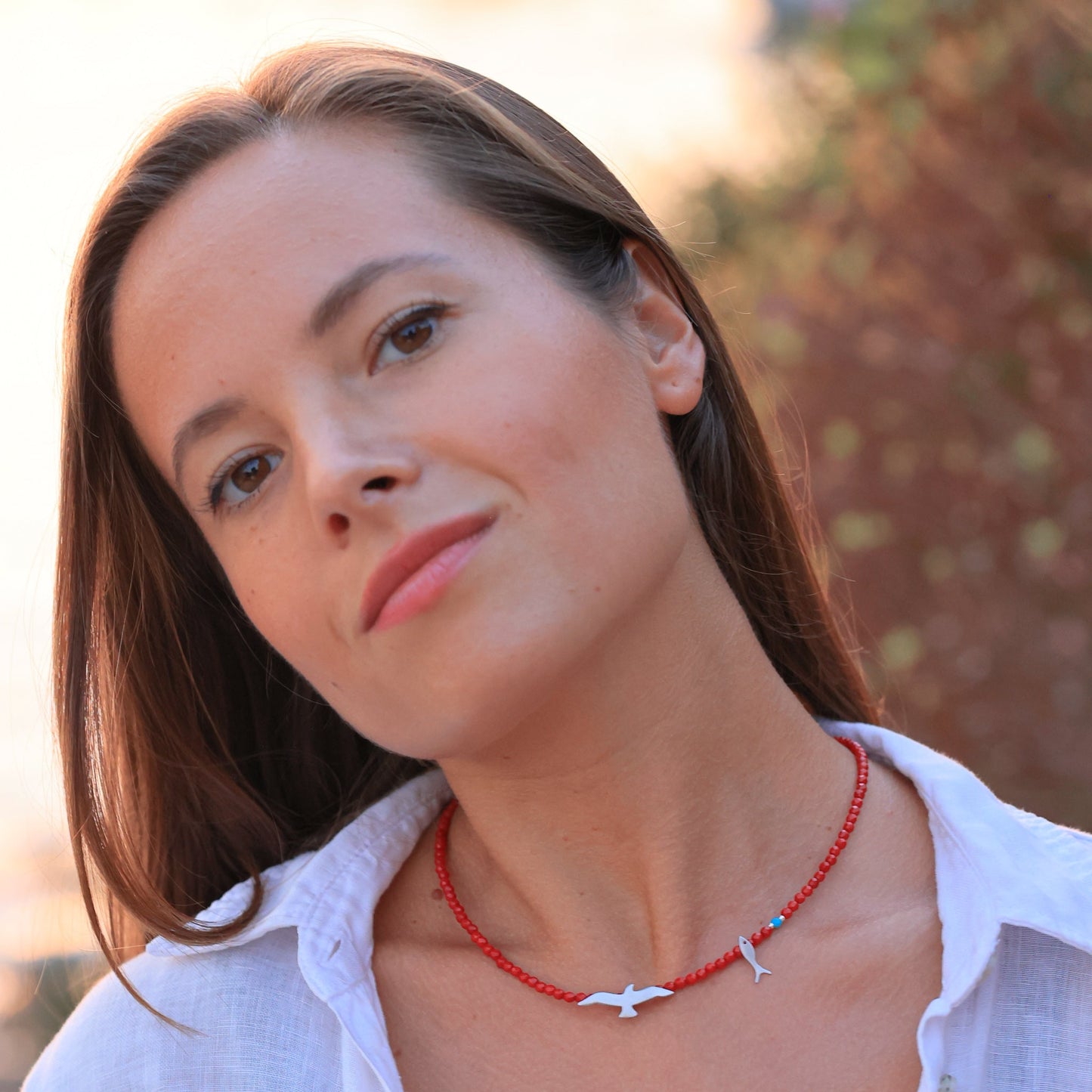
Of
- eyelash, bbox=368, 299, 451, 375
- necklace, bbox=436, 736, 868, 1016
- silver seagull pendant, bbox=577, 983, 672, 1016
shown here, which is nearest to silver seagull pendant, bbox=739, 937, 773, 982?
necklace, bbox=436, 736, 868, 1016

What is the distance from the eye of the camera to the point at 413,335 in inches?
86.1

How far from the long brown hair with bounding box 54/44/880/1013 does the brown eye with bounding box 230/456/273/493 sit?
374 millimetres

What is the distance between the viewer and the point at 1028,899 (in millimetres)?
2160

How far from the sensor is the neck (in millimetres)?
2318

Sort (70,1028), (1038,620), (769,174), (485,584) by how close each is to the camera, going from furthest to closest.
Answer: (769,174), (1038,620), (70,1028), (485,584)

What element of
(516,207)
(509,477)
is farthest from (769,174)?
(509,477)

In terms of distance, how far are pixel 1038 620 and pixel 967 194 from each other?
1583 mm

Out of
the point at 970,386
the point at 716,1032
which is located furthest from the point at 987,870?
the point at 970,386

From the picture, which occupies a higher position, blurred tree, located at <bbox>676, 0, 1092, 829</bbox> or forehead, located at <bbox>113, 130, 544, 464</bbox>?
forehead, located at <bbox>113, 130, 544, 464</bbox>

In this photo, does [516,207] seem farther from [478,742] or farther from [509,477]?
[478,742]

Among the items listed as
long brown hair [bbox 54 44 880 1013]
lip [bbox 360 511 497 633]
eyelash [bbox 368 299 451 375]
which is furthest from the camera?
long brown hair [bbox 54 44 880 1013]

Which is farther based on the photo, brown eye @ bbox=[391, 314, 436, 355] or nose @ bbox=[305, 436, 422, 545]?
brown eye @ bbox=[391, 314, 436, 355]

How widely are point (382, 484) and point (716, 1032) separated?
1.04 metres

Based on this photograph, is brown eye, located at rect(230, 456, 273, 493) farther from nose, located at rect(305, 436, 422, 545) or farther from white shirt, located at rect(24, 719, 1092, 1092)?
white shirt, located at rect(24, 719, 1092, 1092)
